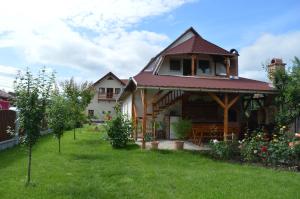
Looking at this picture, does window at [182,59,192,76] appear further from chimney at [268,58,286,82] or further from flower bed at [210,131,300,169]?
flower bed at [210,131,300,169]

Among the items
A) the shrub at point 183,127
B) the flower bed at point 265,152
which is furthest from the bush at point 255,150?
the shrub at point 183,127

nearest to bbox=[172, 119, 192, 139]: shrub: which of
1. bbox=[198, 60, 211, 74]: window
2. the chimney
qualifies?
the chimney

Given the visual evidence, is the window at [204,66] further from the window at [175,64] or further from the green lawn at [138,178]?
the green lawn at [138,178]

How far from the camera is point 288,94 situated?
16828 mm

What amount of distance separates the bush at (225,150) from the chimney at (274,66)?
5.25 metres

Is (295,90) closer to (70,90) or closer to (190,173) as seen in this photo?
(190,173)

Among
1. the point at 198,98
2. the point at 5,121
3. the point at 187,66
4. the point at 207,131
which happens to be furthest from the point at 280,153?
the point at 5,121

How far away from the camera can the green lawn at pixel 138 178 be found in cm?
812

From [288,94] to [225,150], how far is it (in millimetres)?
4846

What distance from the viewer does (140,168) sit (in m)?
11.5

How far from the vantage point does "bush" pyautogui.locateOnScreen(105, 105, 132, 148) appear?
16812 mm

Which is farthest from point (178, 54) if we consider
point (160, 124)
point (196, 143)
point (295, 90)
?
point (295, 90)

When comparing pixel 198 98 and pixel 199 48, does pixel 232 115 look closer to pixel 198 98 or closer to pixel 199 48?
pixel 198 98

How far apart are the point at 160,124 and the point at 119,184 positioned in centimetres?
1182
